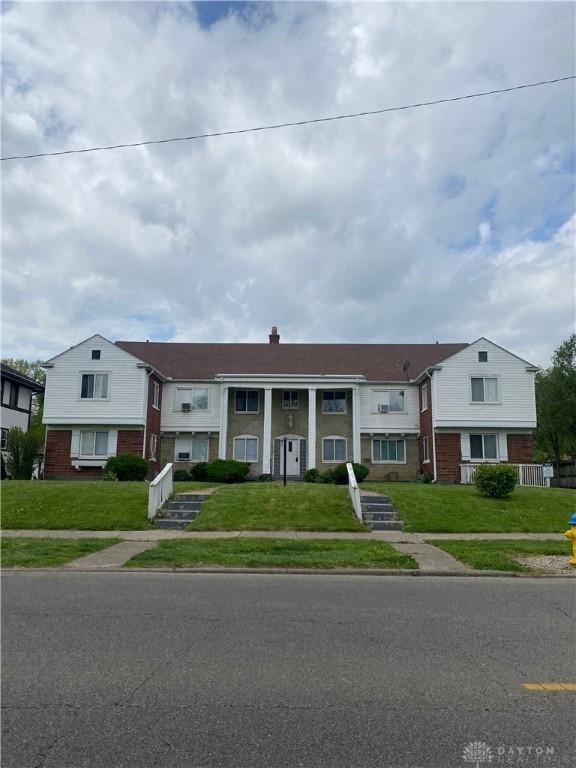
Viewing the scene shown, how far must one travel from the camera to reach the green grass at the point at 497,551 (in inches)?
424

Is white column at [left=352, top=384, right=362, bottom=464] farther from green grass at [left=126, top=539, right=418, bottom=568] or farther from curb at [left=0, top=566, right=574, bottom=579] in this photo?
curb at [left=0, top=566, right=574, bottom=579]

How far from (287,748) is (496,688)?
6.54 feet

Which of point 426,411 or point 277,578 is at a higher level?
point 426,411

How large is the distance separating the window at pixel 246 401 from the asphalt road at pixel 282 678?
2575 centimetres

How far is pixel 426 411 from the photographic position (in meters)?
32.3

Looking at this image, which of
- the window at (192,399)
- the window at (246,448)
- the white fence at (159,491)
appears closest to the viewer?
the white fence at (159,491)

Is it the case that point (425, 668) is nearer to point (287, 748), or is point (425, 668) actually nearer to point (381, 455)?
point (287, 748)

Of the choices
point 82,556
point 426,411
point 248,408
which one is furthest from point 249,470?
point 82,556

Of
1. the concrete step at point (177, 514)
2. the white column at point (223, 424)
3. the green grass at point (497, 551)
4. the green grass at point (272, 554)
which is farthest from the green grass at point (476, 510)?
the white column at point (223, 424)

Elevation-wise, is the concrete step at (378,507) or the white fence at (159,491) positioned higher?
the white fence at (159,491)

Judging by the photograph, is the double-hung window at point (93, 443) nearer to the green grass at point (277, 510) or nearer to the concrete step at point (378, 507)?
the green grass at point (277, 510)

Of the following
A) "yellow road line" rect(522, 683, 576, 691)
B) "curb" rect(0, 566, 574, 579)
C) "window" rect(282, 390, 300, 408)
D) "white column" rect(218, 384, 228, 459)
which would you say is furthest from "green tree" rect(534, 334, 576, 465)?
"yellow road line" rect(522, 683, 576, 691)

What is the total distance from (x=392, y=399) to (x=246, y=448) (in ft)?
29.0

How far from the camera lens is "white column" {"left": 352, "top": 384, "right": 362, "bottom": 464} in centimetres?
3216
